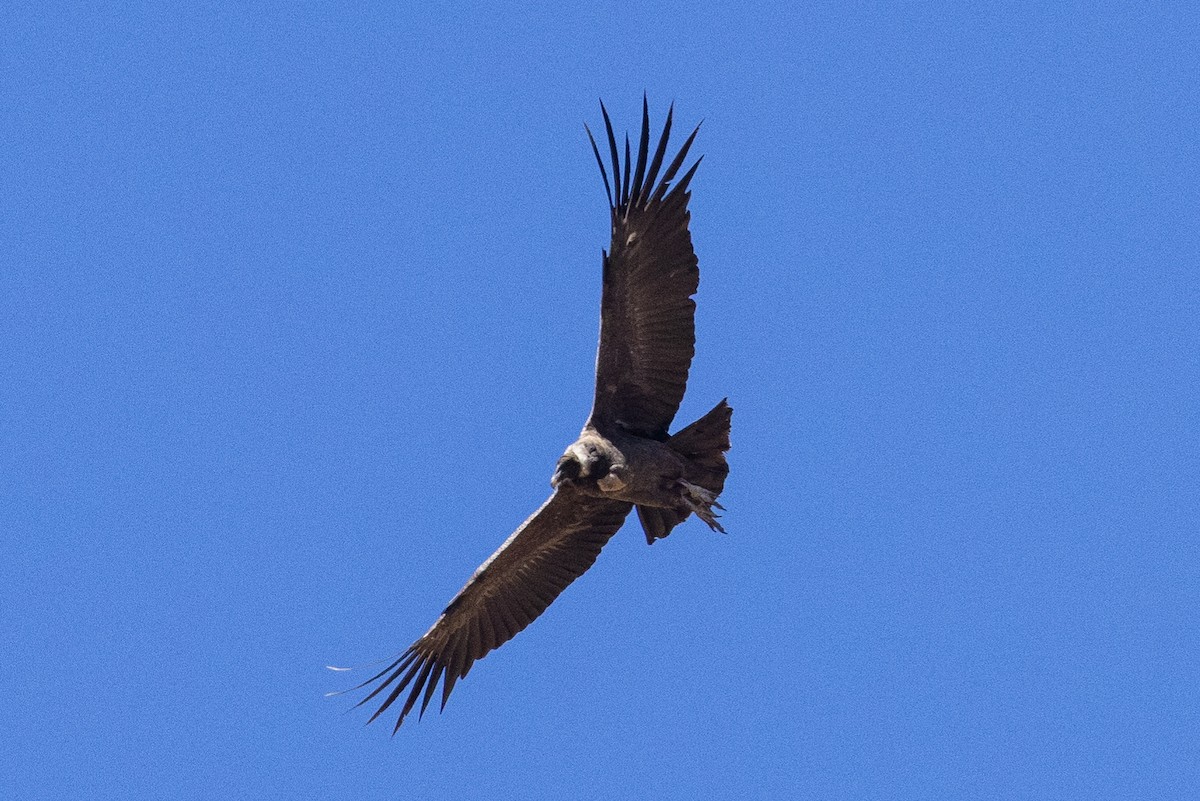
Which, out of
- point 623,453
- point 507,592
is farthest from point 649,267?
point 507,592

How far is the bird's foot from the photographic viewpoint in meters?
15.4

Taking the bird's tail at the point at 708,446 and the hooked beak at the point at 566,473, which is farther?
the bird's tail at the point at 708,446

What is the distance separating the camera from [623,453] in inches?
602

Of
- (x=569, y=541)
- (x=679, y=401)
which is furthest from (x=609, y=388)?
(x=569, y=541)

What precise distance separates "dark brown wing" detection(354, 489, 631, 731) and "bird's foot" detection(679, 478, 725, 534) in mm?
960

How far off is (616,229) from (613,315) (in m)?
0.71

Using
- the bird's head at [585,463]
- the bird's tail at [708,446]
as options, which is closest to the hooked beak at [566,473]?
the bird's head at [585,463]

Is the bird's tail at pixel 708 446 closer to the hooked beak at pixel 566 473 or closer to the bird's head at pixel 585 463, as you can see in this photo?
the bird's head at pixel 585 463

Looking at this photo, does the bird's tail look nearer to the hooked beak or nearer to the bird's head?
the bird's head

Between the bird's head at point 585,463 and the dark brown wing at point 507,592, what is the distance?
2.88 ft

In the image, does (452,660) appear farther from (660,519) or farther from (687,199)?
(687,199)

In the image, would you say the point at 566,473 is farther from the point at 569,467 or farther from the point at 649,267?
the point at 649,267

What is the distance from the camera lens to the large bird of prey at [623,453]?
15.2 meters

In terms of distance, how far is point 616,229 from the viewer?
1514 cm
